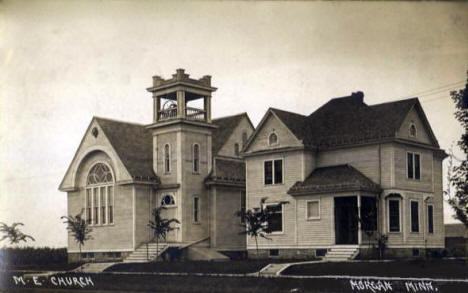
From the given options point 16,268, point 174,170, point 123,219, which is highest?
point 174,170

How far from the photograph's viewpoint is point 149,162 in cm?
4434

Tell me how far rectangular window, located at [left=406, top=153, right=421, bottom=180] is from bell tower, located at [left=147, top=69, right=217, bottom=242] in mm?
12348

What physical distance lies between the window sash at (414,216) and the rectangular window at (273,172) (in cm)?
670

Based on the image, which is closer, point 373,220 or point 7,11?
point 7,11

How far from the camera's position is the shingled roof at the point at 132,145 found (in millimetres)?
42969

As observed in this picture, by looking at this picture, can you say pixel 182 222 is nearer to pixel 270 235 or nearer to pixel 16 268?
pixel 270 235

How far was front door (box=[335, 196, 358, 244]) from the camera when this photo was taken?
36375mm

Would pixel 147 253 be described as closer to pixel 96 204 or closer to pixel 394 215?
pixel 96 204

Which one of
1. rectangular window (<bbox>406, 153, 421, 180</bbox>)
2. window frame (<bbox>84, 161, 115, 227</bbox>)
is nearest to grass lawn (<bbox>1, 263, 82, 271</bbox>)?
window frame (<bbox>84, 161, 115, 227</bbox>)

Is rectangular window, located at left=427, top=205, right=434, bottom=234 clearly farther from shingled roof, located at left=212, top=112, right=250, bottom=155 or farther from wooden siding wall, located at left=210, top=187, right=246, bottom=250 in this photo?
shingled roof, located at left=212, top=112, right=250, bottom=155

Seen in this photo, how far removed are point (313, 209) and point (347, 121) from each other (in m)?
4.84

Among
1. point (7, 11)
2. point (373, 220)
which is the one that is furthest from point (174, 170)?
point (7, 11)

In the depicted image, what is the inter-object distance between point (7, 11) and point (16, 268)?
20.1m

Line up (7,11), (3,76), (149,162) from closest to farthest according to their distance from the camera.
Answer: (7,11)
(3,76)
(149,162)
